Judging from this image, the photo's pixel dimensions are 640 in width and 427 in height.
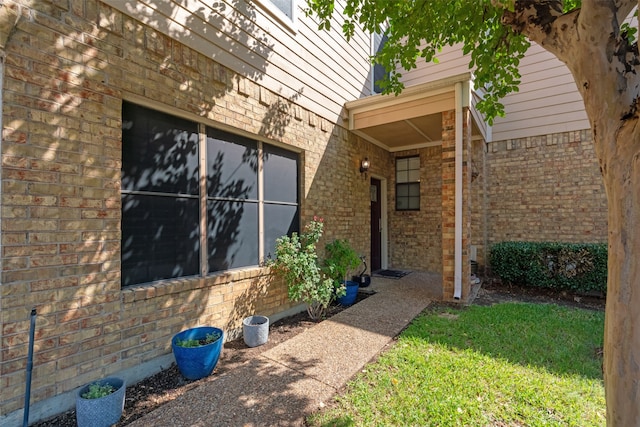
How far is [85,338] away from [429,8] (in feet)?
16.2

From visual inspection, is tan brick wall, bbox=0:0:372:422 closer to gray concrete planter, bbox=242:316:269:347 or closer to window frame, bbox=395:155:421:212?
gray concrete planter, bbox=242:316:269:347

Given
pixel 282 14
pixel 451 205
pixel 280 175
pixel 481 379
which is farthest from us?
pixel 451 205

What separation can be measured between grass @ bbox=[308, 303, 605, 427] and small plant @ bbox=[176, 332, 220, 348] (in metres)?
1.41

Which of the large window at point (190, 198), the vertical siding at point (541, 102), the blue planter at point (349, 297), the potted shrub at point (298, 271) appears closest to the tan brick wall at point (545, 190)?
the vertical siding at point (541, 102)

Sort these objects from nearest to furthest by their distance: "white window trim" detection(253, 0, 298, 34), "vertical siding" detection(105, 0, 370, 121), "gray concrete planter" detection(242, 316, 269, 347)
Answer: "vertical siding" detection(105, 0, 370, 121) < "gray concrete planter" detection(242, 316, 269, 347) < "white window trim" detection(253, 0, 298, 34)

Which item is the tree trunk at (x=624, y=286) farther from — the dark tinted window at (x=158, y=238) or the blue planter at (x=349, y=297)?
the blue planter at (x=349, y=297)

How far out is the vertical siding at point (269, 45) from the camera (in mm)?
3227

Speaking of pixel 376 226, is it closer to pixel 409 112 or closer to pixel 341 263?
pixel 341 263

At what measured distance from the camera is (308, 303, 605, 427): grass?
229cm

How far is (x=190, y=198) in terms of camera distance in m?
3.44

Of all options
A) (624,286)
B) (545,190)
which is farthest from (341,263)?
(545,190)

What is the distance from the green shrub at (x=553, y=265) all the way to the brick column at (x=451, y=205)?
2.00 meters

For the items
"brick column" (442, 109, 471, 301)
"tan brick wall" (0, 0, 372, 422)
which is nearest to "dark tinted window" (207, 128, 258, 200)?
"tan brick wall" (0, 0, 372, 422)

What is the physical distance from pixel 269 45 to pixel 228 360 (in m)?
4.31
